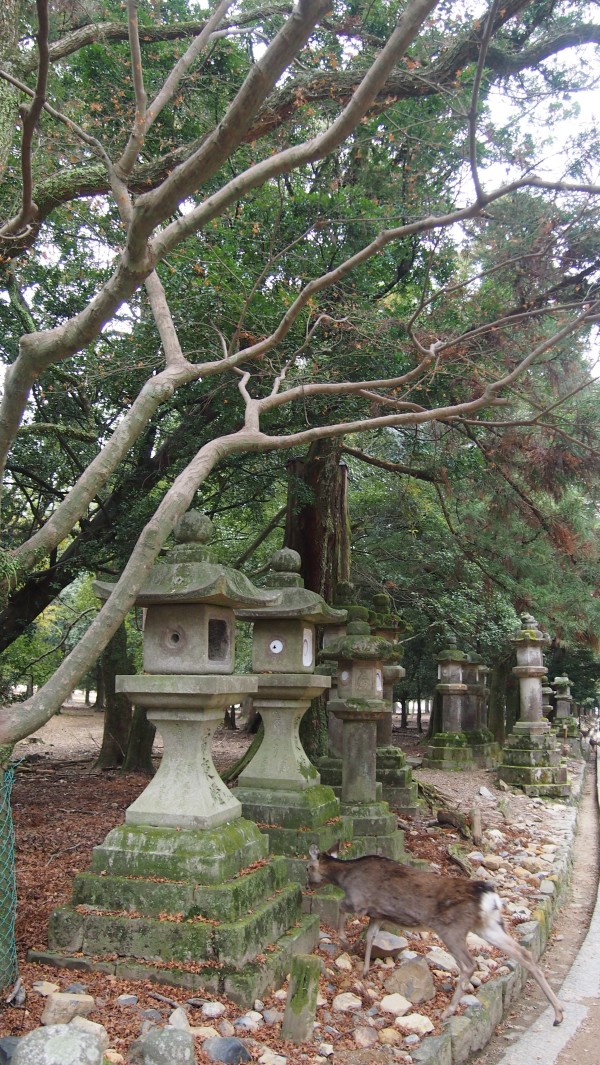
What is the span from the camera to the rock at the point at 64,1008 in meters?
3.55

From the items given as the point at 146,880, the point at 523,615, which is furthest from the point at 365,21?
the point at 523,615

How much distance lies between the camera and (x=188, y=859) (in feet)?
14.5

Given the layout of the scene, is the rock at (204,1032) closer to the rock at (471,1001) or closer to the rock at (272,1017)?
the rock at (272,1017)

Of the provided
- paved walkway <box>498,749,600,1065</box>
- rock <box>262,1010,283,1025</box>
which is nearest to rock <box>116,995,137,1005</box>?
rock <box>262,1010,283,1025</box>

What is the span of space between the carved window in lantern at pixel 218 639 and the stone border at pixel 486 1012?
2498mm

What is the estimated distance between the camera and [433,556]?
14906 millimetres

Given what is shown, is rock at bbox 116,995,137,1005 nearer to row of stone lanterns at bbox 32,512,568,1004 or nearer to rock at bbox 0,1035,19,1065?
row of stone lanterns at bbox 32,512,568,1004

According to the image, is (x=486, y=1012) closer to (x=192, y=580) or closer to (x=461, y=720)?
(x=192, y=580)

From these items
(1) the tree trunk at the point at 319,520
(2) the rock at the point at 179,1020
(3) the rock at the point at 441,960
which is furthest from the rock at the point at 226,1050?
(1) the tree trunk at the point at 319,520

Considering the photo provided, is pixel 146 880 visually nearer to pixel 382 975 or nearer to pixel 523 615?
pixel 382 975

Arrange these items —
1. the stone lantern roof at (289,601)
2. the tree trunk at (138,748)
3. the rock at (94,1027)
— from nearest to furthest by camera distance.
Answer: the rock at (94,1027) → the stone lantern roof at (289,601) → the tree trunk at (138,748)

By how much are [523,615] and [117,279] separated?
1218cm

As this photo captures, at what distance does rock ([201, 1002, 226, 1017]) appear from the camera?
3.88m

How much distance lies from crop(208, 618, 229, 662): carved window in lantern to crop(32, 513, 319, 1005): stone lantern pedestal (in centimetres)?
1
